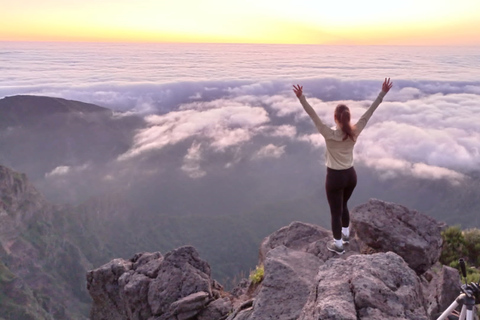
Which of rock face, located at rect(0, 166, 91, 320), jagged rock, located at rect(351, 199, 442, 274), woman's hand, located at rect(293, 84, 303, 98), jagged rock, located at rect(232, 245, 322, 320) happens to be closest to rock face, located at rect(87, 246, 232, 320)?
jagged rock, located at rect(232, 245, 322, 320)

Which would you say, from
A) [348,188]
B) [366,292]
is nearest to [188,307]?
[348,188]

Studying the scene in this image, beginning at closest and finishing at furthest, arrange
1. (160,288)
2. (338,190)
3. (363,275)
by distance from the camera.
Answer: (363,275)
(338,190)
(160,288)

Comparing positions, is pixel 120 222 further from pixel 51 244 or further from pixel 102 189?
pixel 51 244

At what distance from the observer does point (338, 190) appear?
24.1 ft

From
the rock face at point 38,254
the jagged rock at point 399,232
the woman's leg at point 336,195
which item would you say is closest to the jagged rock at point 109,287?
the woman's leg at point 336,195

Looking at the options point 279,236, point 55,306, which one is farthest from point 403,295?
point 55,306

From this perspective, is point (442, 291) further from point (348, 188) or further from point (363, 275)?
point (363, 275)

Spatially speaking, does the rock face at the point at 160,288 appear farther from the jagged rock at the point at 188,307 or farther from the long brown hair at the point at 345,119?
the long brown hair at the point at 345,119

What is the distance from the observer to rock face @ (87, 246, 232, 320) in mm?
9531

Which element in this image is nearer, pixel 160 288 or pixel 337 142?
pixel 337 142

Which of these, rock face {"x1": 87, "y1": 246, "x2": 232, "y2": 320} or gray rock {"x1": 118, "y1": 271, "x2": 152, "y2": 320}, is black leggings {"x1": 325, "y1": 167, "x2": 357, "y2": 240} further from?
gray rock {"x1": 118, "y1": 271, "x2": 152, "y2": 320}

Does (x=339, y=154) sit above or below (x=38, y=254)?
above

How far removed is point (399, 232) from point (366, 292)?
4370 millimetres

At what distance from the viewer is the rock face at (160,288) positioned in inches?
375
